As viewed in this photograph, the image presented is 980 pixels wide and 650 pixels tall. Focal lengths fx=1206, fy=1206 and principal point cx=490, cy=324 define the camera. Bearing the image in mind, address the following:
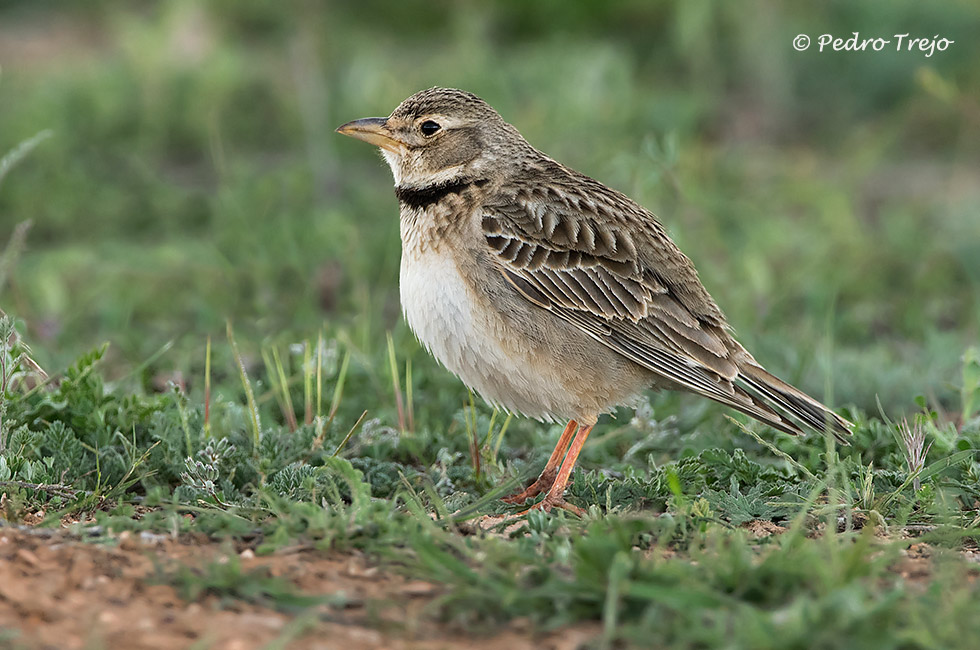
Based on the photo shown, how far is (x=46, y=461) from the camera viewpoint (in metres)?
4.70

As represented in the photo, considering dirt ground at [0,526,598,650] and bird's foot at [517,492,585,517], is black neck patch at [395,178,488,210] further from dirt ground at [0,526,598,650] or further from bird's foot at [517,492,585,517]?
dirt ground at [0,526,598,650]

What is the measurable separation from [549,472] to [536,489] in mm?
110

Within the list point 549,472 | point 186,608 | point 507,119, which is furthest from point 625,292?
point 507,119

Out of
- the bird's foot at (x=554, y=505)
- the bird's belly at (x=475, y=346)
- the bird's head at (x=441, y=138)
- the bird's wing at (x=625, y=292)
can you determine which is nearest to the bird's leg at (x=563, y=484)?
the bird's foot at (x=554, y=505)

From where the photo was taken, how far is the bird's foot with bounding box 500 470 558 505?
525cm

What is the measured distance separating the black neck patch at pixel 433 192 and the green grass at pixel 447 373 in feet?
2.59

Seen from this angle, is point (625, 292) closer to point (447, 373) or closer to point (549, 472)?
point (549, 472)

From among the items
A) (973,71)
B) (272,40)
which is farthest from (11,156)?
(973,71)

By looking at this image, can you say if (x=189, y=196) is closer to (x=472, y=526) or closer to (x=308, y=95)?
(x=308, y=95)

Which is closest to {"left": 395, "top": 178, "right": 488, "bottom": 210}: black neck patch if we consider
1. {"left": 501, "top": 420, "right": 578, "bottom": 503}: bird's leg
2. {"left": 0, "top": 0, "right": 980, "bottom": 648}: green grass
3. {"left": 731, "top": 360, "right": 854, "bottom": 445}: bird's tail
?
{"left": 0, "top": 0, "right": 980, "bottom": 648}: green grass

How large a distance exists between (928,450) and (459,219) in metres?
2.20
